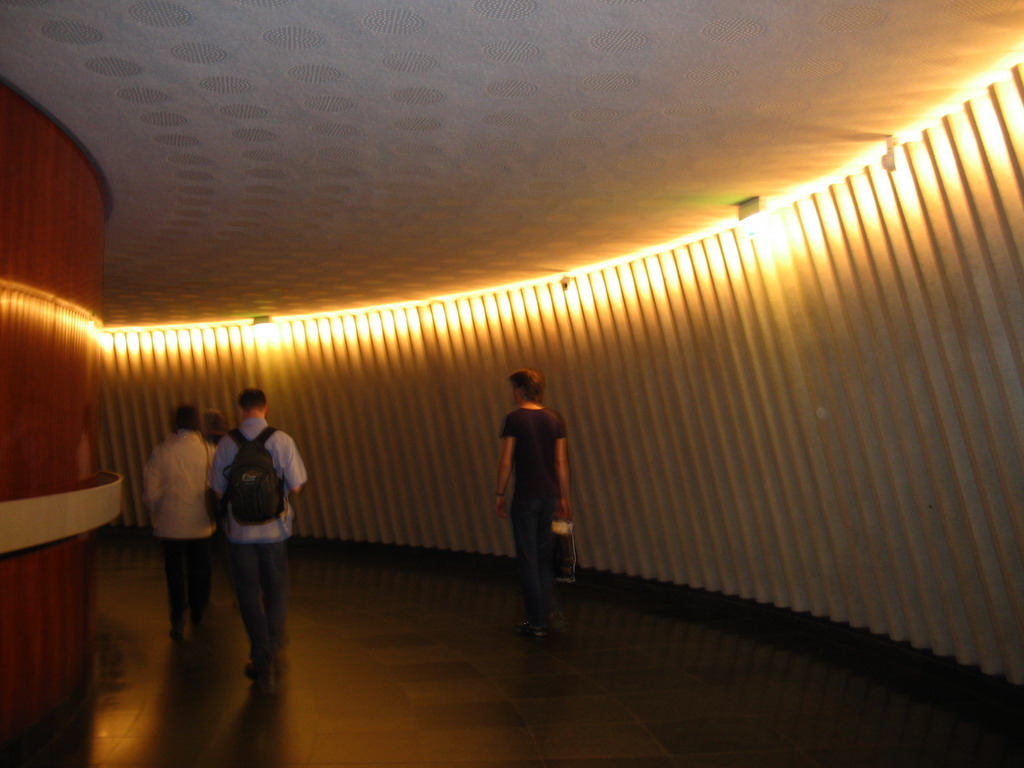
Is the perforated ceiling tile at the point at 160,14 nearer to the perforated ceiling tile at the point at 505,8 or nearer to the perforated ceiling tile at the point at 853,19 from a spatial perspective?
the perforated ceiling tile at the point at 505,8

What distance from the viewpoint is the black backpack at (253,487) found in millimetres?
5586

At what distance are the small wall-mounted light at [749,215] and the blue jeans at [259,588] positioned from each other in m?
3.86

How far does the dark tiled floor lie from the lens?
4578mm

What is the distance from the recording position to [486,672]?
6.18 meters

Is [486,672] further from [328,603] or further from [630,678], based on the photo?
[328,603]

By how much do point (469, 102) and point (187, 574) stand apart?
16.1 feet

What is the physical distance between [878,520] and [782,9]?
3879 mm

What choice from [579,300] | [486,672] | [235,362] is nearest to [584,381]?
[579,300]

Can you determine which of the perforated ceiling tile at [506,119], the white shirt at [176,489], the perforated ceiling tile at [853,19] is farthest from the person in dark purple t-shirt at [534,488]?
the perforated ceiling tile at [853,19]

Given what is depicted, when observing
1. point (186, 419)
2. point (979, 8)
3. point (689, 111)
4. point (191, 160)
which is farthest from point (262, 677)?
point (979, 8)

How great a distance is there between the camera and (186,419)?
7559mm

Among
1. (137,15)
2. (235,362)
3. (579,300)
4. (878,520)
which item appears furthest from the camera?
(235,362)

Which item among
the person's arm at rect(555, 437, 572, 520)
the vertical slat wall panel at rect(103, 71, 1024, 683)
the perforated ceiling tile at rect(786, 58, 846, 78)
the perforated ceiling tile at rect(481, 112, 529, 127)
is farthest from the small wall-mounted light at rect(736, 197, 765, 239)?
the perforated ceiling tile at rect(481, 112, 529, 127)

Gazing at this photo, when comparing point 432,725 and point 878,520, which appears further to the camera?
point 878,520
